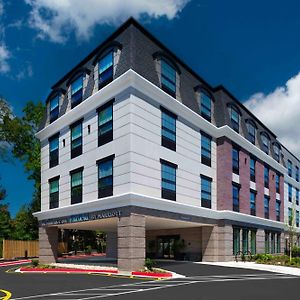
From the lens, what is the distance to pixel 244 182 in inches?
1524

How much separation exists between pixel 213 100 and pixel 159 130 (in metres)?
10.2

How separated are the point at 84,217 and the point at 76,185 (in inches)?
122

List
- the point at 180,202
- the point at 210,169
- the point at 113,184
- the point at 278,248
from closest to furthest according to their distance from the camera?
the point at 113,184 < the point at 180,202 < the point at 210,169 < the point at 278,248

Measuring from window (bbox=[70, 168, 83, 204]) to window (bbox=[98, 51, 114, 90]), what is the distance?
279 inches

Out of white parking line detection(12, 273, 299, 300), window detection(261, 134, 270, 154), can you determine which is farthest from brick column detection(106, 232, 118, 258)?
white parking line detection(12, 273, 299, 300)

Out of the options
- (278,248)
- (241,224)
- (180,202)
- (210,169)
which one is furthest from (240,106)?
(278,248)

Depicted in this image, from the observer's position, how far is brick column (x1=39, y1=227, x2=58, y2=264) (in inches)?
1336

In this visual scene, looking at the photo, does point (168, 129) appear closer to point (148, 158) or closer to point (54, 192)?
point (148, 158)

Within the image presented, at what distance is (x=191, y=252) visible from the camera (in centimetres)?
3497

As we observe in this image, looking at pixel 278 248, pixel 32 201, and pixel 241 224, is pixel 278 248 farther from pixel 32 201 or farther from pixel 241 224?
pixel 32 201

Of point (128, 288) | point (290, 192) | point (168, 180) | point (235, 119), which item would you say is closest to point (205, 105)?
point (235, 119)

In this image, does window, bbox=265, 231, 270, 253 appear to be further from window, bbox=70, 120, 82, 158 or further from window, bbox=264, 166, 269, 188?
window, bbox=70, 120, 82, 158

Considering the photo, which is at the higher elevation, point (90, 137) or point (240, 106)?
point (240, 106)

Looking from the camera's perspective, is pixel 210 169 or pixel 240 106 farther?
pixel 240 106
